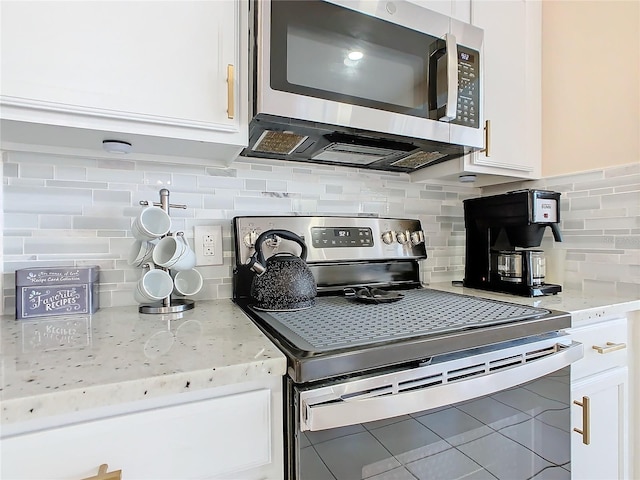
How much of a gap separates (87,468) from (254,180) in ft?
Result: 3.14

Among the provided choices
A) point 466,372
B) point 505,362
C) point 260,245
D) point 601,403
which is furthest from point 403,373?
point 601,403

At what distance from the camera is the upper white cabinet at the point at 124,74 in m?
0.76

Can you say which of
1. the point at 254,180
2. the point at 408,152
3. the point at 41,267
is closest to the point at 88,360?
the point at 41,267

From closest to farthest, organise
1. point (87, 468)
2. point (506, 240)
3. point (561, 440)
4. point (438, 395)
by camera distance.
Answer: point (87, 468) → point (438, 395) → point (561, 440) → point (506, 240)

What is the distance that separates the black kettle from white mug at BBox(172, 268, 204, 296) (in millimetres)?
199

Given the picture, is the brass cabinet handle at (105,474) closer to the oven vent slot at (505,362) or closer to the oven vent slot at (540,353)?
the oven vent slot at (505,362)

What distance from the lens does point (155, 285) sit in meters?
1.00

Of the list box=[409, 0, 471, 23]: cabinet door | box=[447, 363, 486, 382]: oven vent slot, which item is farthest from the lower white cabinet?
box=[409, 0, 471, 23]: cabinet door

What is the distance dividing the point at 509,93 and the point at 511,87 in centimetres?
3

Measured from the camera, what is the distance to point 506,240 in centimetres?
148

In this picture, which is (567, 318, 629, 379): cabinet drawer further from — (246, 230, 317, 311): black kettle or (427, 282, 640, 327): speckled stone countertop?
(246, 230, 317, 311): black kettle

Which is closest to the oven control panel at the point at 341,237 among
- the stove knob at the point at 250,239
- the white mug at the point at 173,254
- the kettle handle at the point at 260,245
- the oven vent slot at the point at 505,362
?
the kettle handle at the point at 260,245

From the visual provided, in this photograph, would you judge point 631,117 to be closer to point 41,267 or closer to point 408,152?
point 408,152

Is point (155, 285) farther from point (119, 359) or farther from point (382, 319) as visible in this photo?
point (382, 319)
